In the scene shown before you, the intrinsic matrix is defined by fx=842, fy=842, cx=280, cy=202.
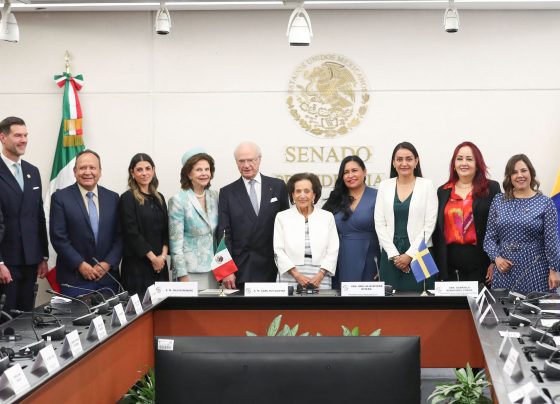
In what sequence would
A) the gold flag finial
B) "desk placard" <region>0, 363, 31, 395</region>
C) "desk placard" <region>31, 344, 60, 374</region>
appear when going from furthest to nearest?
the gold flag finial
"desk placard" <region>31, 344, 60, 374</region>
"desk placard" <region>0, 363, 31, 395</region>

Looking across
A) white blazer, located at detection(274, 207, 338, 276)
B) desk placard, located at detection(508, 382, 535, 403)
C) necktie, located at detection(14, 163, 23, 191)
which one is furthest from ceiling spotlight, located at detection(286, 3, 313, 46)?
desk placard, located at detection(508, 382, 535, 403)

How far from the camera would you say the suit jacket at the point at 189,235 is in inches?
213

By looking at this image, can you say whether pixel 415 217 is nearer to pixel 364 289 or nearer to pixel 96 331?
pixel 364 289

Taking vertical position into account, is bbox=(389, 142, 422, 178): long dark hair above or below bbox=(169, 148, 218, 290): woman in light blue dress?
above

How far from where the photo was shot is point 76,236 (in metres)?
5.34

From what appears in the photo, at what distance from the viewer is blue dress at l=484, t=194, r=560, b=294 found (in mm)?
5016

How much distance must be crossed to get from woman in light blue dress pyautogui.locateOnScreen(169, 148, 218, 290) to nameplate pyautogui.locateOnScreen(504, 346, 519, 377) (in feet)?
10.7

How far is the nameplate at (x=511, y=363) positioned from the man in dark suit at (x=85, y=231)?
10.8ft

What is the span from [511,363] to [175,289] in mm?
2271

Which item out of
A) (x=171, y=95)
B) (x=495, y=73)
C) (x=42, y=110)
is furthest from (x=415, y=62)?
(x=42, y=110)

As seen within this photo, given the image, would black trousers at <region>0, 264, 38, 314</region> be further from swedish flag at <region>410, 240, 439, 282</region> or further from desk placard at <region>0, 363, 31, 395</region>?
desk placard at <region>0, 363, 31, 395</region>

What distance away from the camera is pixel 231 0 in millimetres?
6254

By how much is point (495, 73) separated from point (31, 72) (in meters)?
3.67

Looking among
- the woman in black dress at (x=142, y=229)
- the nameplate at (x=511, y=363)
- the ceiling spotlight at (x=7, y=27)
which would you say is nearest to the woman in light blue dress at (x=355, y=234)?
the woman in black dress at (x=142, y=229)
